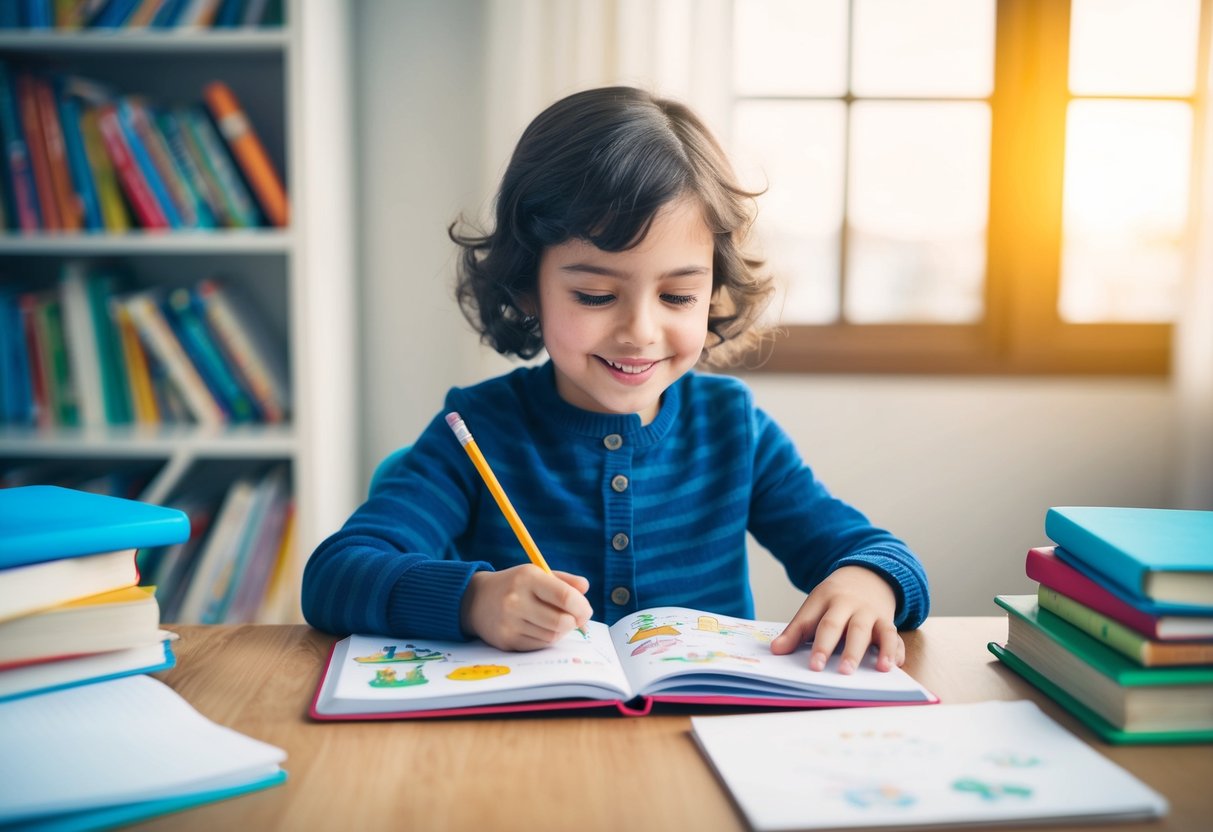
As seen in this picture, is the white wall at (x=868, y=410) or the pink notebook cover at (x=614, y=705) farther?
the white wall at (x=868, y=410)

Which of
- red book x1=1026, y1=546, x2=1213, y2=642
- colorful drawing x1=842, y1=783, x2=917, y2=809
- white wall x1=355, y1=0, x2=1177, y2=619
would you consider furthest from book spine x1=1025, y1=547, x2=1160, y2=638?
white wall x1=355, y1=0, x2=1177, y2=619

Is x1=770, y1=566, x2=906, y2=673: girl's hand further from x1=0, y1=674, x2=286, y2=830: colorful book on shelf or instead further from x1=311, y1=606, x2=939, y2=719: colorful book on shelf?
x1=0, y1=674, x2=286, y2=830: colorful book on shelf

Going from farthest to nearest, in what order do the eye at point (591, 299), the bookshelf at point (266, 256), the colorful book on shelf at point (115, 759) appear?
the bookshelf at point (266, 256), the eye at point (591, 299), the colorful book on shelf at point (115, 759)

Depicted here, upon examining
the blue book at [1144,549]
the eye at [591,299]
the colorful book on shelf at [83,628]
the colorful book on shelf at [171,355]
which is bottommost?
the colorful book on shelf at [83,628]

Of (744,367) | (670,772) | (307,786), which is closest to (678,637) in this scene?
(670,772)

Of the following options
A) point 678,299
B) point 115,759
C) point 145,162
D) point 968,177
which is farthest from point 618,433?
point 968,177

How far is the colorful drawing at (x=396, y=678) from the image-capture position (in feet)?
2.42

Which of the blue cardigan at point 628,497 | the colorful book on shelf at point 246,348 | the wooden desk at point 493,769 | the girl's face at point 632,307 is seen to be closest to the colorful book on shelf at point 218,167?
the colorful book on shelf at point 246,348

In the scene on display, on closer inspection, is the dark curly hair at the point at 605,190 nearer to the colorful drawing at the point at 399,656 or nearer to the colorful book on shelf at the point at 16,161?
the colorful drawing at the point at 399,656

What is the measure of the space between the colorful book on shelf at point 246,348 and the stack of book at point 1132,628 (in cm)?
155

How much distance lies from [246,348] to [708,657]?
1.43m

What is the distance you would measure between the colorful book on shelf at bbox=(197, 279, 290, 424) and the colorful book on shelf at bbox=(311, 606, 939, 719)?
4.05 ft

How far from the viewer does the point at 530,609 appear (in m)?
0.79

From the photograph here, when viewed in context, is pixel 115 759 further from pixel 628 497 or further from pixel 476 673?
pixel 628 497
